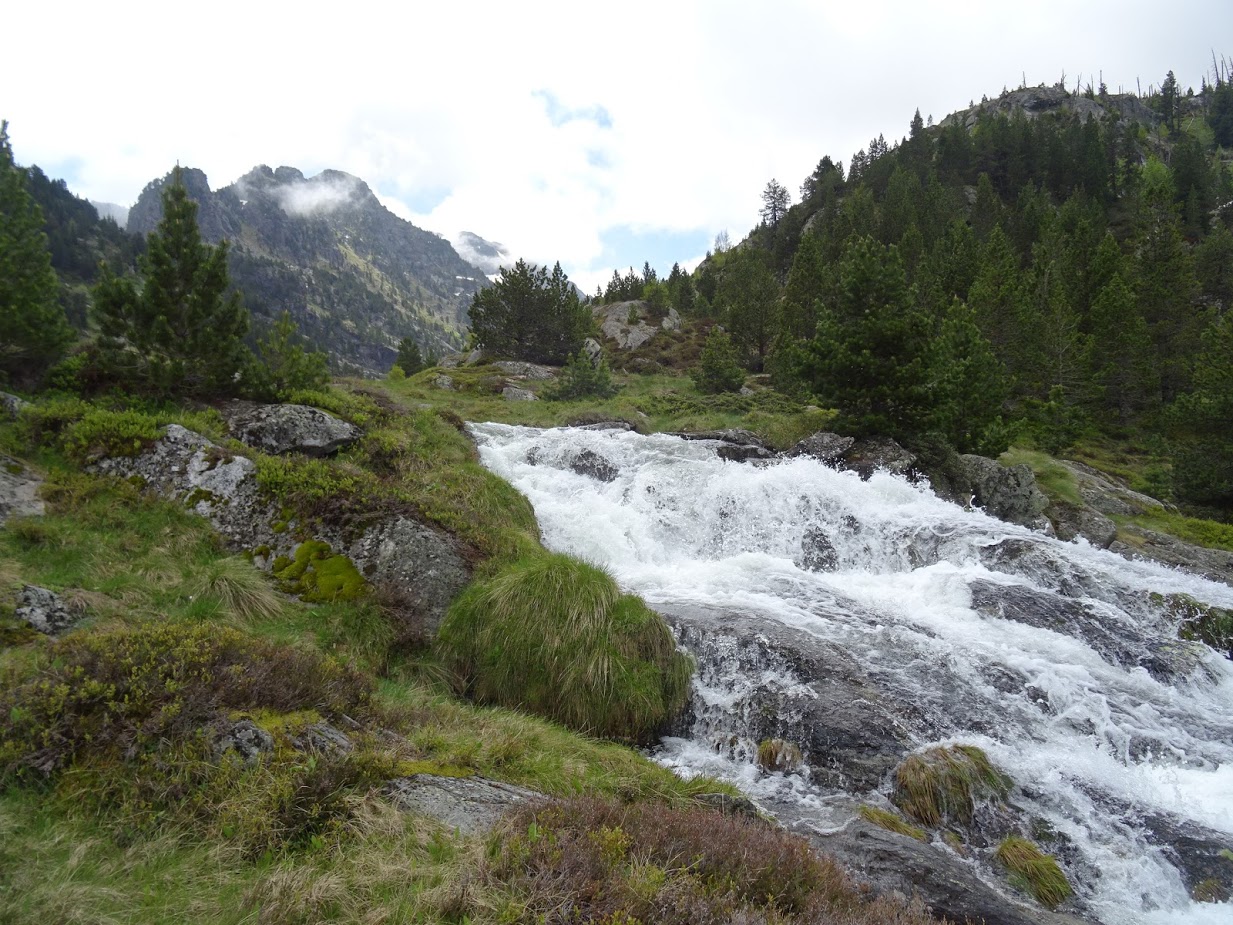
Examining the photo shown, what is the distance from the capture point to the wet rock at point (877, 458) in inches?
751

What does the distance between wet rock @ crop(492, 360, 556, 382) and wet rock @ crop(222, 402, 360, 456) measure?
29168 mm

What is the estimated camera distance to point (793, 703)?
8.00m

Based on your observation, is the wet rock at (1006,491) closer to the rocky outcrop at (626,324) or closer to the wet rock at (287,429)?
the wet rock at (287,429)

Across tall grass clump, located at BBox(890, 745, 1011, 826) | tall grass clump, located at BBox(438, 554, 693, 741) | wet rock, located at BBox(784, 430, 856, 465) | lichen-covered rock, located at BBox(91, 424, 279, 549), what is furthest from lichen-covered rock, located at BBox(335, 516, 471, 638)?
wet rock, located at BBox(784, 430, 856, 465)

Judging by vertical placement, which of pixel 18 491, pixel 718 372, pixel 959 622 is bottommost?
pixel 959 622

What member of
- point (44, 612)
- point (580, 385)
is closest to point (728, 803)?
point (44, 612)

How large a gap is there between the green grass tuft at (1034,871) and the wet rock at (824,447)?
14650 millimetres

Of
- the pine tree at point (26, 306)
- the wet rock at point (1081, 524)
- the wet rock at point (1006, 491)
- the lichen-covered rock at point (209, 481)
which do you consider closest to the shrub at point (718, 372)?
the wet rock at point (1006, 491)

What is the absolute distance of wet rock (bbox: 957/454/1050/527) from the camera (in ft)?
60.7

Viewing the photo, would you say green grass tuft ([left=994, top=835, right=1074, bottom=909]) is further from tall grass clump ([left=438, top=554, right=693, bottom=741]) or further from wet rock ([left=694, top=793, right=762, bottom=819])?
tall grass clump ([left=438, top=554, right=693, bottom=741])

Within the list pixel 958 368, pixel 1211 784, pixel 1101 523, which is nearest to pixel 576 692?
pixel 1211 784

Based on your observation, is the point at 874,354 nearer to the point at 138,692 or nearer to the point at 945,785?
the point at 945,785

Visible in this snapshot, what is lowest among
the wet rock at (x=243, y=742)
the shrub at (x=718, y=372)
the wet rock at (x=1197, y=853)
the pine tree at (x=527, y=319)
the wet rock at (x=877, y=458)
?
the wet rock at (x=1197, y=853)

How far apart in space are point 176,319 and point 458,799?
44.5 feet
